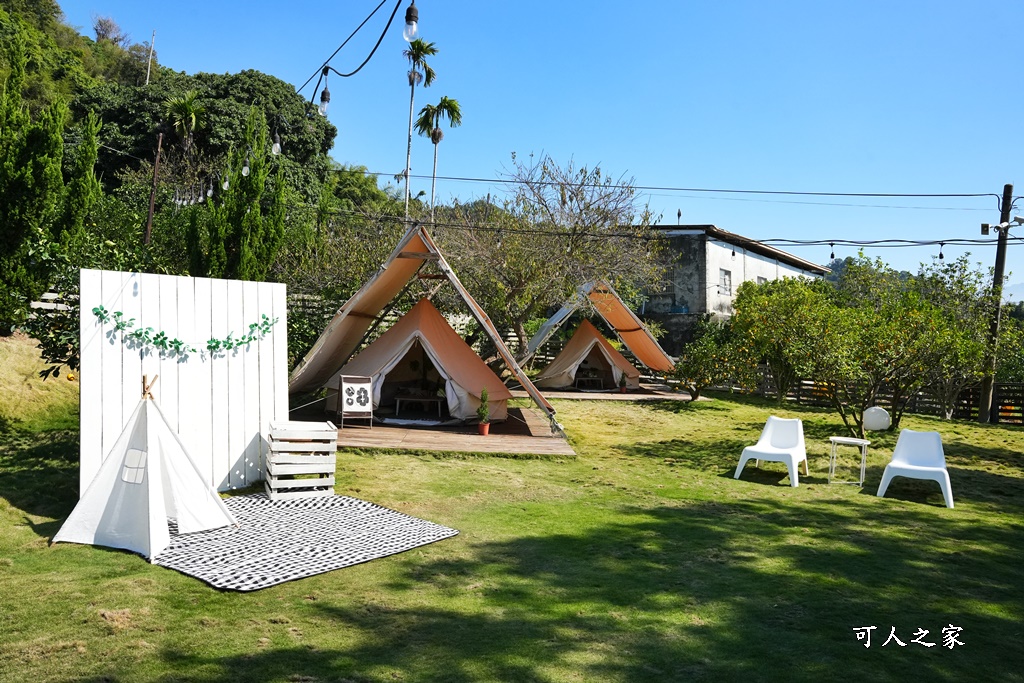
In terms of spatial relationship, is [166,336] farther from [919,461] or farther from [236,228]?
[236,228]

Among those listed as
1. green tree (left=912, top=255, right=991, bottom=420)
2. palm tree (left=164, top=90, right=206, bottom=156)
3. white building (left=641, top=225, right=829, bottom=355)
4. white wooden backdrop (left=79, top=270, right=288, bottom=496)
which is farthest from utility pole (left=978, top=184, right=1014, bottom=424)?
palm tree (left=164, top=90, right=206, bottom=156)

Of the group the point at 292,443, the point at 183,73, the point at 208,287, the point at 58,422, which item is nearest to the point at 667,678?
the point at 292,443

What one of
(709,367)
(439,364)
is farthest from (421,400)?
(709,367)

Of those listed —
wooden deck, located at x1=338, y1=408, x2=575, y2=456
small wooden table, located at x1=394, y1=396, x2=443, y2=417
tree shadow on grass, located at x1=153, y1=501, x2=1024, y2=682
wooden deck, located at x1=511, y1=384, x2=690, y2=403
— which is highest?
small wooden table, located at x1=394, y1=396, x2=443, y2=417

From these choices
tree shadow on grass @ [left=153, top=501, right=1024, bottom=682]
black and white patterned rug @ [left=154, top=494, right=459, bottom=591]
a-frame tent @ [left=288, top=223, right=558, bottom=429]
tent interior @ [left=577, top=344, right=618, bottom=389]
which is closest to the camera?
tree shadow on grass @ [left=153, top=501, right=1024, bottom=682]

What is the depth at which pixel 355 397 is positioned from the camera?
1071 centimetres

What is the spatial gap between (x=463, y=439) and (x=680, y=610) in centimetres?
593

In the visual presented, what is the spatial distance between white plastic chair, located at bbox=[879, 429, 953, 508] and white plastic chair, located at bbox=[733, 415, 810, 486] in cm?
93

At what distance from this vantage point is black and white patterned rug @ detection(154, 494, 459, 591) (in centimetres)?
482

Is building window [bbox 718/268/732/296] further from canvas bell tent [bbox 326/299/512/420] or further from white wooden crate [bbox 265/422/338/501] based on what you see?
white wooden crate [bbox 265/422/338/501]

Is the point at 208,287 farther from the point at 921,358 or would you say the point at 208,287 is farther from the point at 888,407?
the point at 888,407

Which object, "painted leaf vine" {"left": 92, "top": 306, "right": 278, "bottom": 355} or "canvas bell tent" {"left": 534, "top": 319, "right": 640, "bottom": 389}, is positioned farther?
"canvas bell tent" {"left": 534, "top": 319, "right": 640, "bottom": 389}

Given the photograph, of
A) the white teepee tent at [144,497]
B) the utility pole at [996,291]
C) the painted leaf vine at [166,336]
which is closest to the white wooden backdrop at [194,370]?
the painted leaf vine at [166,336]

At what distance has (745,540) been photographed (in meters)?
6.02
